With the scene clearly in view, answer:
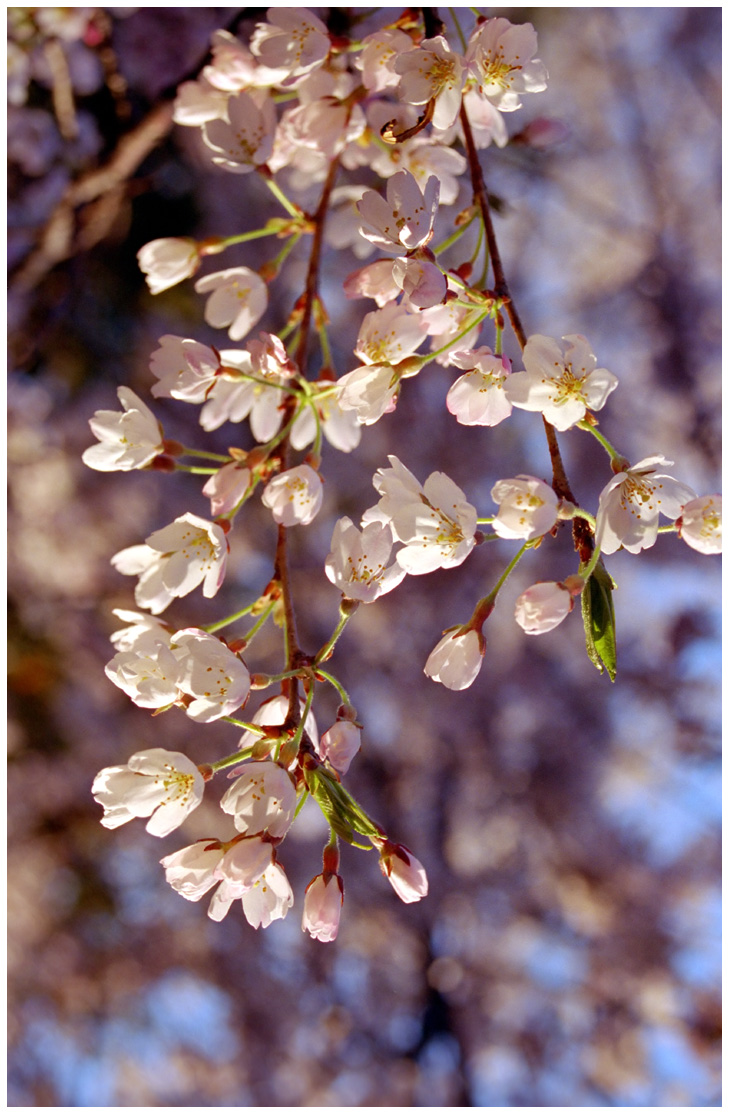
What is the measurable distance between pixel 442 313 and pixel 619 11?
2409 mm

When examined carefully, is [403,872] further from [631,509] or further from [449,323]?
[449,323]

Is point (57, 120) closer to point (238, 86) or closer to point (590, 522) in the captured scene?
point (238, 86)

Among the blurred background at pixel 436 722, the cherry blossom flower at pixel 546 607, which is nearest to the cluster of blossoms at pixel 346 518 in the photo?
the cherry blossom flower at pixel 546 607

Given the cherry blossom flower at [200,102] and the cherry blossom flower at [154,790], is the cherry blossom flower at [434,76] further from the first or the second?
the cherry blossom flower at [154,790]

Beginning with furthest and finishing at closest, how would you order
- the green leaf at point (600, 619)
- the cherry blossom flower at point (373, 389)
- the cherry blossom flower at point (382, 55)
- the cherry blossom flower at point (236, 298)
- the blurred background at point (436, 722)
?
the blurred background at point (436, 722), the cherry blossom flower at point (236, 298), the cherry blossom flower at point (382, 55), the cherry blossom flower at point (373, 389), the green leaf at point (600, 619)

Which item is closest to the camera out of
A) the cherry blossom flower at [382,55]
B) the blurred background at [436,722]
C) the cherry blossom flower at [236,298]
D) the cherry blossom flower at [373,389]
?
the cherry blossom flower at [373,389]

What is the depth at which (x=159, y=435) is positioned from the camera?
656 millimetres

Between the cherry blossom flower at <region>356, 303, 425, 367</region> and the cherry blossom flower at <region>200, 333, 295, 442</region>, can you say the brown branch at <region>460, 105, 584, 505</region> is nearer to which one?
the cherry blossom flower at <region>356, 303, 425, 367</region>

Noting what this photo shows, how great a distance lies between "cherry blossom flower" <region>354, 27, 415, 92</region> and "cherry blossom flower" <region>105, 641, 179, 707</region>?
0.61m

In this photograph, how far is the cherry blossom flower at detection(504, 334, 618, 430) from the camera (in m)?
0.49

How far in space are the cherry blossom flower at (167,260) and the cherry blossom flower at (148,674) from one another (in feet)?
1.56

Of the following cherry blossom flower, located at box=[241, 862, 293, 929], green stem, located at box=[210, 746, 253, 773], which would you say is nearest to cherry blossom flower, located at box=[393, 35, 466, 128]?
green stem, located at box=[210, 746, 253, 773]

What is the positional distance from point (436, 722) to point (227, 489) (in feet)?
7.04

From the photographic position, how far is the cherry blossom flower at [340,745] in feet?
1.67
